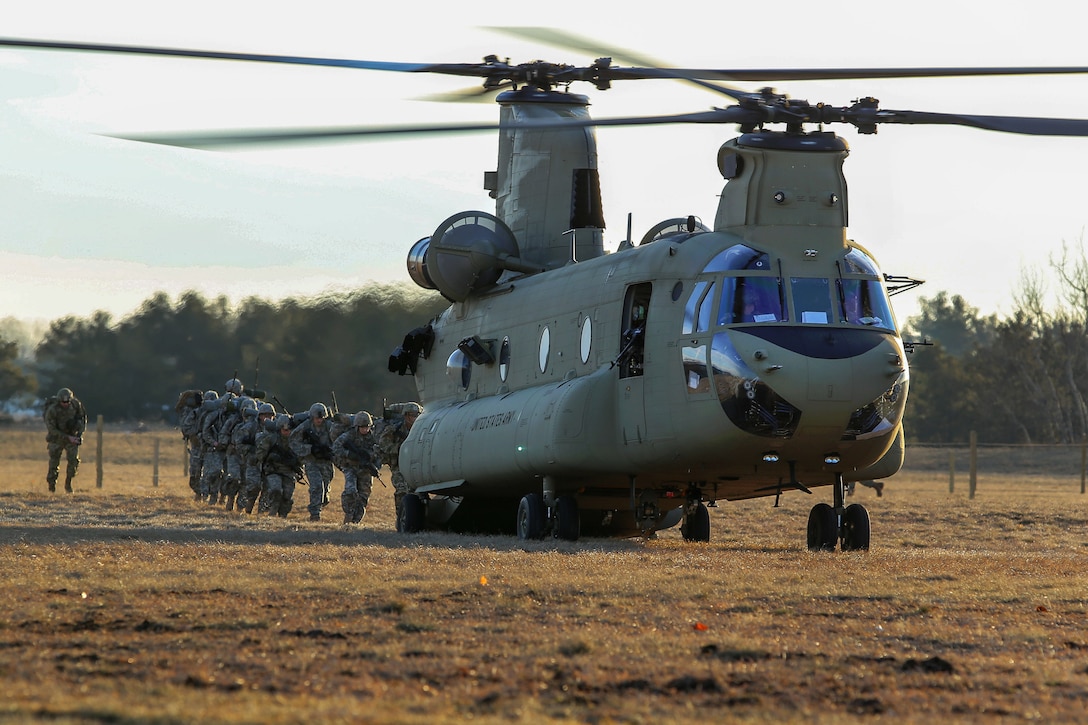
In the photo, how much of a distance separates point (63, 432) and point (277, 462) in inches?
317

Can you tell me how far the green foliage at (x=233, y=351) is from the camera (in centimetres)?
5116

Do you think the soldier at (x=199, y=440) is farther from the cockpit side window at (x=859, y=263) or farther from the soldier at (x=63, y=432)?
the cockpit side window at (x=859, y=263)

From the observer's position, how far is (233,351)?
58.6m

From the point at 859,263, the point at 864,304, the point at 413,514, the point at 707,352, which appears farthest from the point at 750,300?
the point at 413,514

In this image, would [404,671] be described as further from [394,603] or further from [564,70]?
[564,70]

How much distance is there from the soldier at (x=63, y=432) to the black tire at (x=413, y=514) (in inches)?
504

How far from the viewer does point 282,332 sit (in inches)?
2160

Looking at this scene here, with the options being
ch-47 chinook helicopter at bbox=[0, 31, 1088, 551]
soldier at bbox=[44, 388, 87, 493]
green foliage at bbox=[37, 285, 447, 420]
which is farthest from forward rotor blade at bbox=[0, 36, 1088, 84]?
green foliage at bbox=[37, 285, 447, 420]

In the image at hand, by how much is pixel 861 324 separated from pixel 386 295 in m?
31.9

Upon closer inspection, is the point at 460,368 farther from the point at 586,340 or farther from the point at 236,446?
the point at 236,446

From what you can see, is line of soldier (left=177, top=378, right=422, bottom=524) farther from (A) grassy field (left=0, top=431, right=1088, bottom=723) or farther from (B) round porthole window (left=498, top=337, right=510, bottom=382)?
(A) grassy field (left=0, top=431, right=1088, bottom=723)

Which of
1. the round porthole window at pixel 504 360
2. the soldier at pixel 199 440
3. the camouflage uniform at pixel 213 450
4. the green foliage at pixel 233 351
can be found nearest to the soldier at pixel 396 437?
the round porthole window at pixel 504 360

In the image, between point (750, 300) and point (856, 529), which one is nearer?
point (750, 300)

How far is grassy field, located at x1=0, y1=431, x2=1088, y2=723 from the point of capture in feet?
25.2
